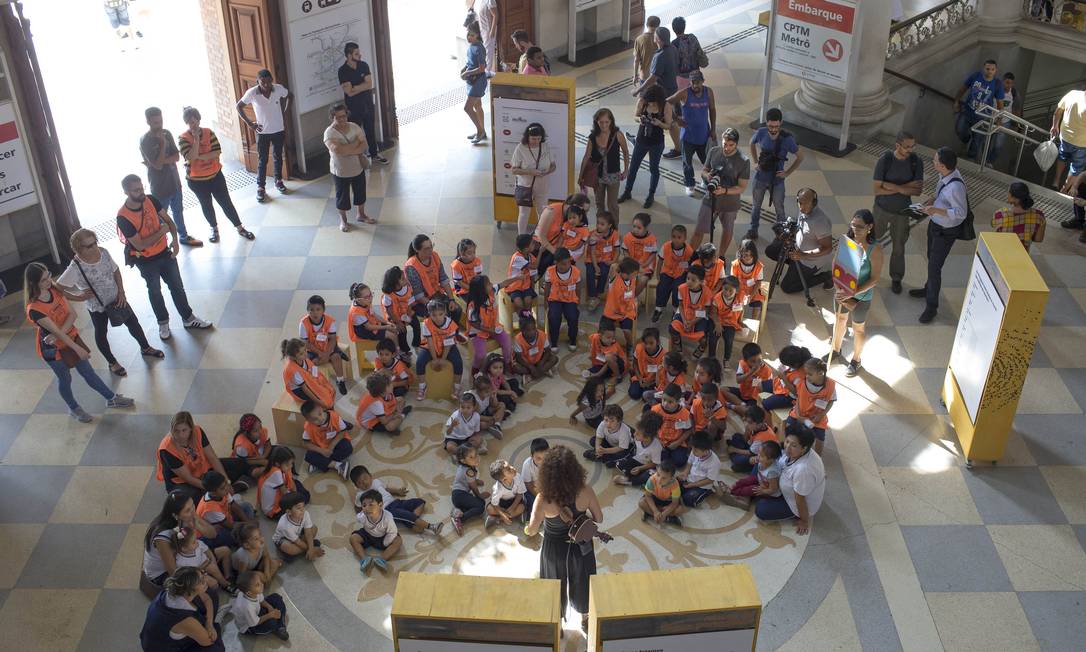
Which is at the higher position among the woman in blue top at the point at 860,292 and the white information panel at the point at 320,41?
the white information panel at the point at 320,41

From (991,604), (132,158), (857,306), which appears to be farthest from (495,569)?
(132,158)

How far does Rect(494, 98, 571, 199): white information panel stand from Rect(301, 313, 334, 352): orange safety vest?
9.37 feet

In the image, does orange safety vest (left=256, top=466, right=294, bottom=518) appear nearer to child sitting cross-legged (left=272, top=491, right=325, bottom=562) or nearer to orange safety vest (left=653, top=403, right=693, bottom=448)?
child sitting cross-legged (left=272, top=491, right=325, bottom=562)

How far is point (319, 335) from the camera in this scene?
323 inches

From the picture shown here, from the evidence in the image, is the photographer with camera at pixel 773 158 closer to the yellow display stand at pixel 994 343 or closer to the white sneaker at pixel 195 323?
the yellow display stand at pixel 994 343

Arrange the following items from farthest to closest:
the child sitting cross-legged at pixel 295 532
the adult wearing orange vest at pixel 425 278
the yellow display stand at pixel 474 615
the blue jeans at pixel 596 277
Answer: the blue jeans at pixel 596 277
the adult wearing orange vest at pixel 425 278
the child sitting cross-legged at pixel 295 532
the yellow display stand at pixel 474 615

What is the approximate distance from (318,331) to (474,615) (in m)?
3.90

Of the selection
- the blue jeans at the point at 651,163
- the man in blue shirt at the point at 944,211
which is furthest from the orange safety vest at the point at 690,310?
the blue jeans at the point at 651,163

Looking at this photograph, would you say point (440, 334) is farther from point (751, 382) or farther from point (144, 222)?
point (144, 222)

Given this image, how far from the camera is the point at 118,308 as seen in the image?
837 centimetres

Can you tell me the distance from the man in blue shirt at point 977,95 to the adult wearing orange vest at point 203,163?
365 inches

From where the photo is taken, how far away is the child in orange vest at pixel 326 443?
24.8ft

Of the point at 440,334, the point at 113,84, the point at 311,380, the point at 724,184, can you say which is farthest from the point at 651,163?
the point at 113,84

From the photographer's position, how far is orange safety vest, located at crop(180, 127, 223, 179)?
989 cm
